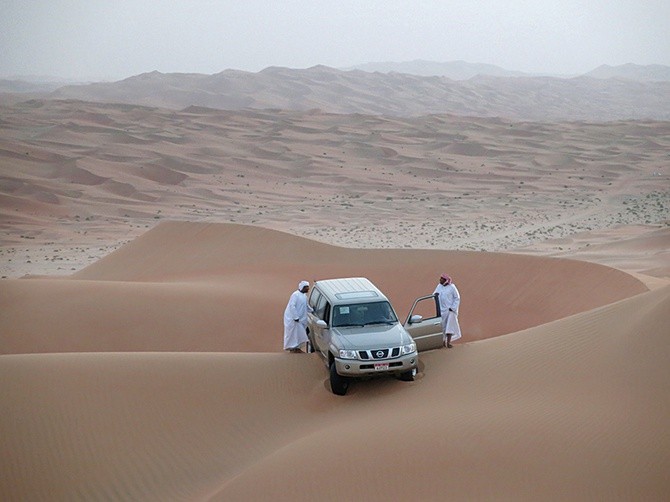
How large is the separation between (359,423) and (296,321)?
3592 mm

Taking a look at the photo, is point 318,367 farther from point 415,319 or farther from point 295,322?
point 415,319

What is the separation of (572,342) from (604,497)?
3897 mm

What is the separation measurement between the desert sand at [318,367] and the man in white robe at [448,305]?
1.73 ft

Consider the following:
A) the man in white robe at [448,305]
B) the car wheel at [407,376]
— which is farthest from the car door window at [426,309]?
the car wheel at [407,376]

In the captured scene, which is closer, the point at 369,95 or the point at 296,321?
the point at 296,321

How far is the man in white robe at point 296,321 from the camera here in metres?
12.0

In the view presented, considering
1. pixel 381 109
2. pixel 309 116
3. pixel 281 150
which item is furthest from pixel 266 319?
pixel 381 109

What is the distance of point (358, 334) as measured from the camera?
10.4 m

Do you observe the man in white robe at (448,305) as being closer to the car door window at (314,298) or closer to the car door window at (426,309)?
the car door window at (314,298)

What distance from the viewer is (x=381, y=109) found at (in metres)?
123

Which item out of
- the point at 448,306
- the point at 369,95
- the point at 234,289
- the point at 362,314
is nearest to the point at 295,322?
the point at 362,314

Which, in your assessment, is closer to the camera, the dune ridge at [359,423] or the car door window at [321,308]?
the dune ridge at [359,423]

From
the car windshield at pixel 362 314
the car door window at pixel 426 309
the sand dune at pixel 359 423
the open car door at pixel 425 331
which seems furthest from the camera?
the car door window at pixel 426 309

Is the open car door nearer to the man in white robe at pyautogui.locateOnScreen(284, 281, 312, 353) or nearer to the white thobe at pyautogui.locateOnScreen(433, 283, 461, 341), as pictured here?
the white thobe at pyautogui.locateOnScreen(433, 283, 461, 341)
